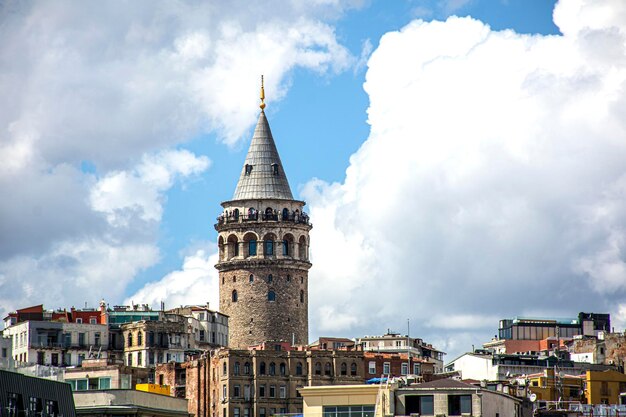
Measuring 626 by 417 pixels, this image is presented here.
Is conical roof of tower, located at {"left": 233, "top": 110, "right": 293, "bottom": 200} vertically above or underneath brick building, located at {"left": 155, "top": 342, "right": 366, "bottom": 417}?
above

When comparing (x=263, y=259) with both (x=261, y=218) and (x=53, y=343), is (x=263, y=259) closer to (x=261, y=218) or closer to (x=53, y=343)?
(x=261, y=218)

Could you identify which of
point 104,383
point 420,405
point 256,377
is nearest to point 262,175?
point 256,377

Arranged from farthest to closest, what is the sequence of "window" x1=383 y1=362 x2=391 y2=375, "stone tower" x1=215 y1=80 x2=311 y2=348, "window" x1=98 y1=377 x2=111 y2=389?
"stone tower" x1=215 y1=80 x2=311 y2=348
"window" x1=383 y1=362 x2=391 y2=375
"window" x1=98 y1=377 x2=111 y2=389

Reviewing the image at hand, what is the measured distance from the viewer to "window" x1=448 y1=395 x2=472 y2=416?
9081cm

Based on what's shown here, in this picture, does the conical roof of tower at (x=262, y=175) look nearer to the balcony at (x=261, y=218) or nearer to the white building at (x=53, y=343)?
the balcony at (x=261, y=218)

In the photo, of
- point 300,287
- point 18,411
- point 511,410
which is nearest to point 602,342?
point 300,287

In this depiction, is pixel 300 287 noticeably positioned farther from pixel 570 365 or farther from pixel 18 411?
pixel 18 411

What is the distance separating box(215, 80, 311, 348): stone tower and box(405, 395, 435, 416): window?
77.9 meters

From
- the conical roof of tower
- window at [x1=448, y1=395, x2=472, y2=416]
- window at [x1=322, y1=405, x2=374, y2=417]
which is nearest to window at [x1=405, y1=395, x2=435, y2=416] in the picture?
window at [x1=448, y1=395, x2=472, y2=416]

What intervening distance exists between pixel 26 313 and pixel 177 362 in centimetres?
1573

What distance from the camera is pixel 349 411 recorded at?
94.6 metres

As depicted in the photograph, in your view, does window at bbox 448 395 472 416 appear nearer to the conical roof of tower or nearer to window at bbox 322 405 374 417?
window at bbox 322 405 374 417

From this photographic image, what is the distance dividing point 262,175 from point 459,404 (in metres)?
85.5

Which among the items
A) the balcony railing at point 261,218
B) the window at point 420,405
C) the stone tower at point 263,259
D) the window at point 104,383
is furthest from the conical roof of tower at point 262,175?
the window at point 420,405
